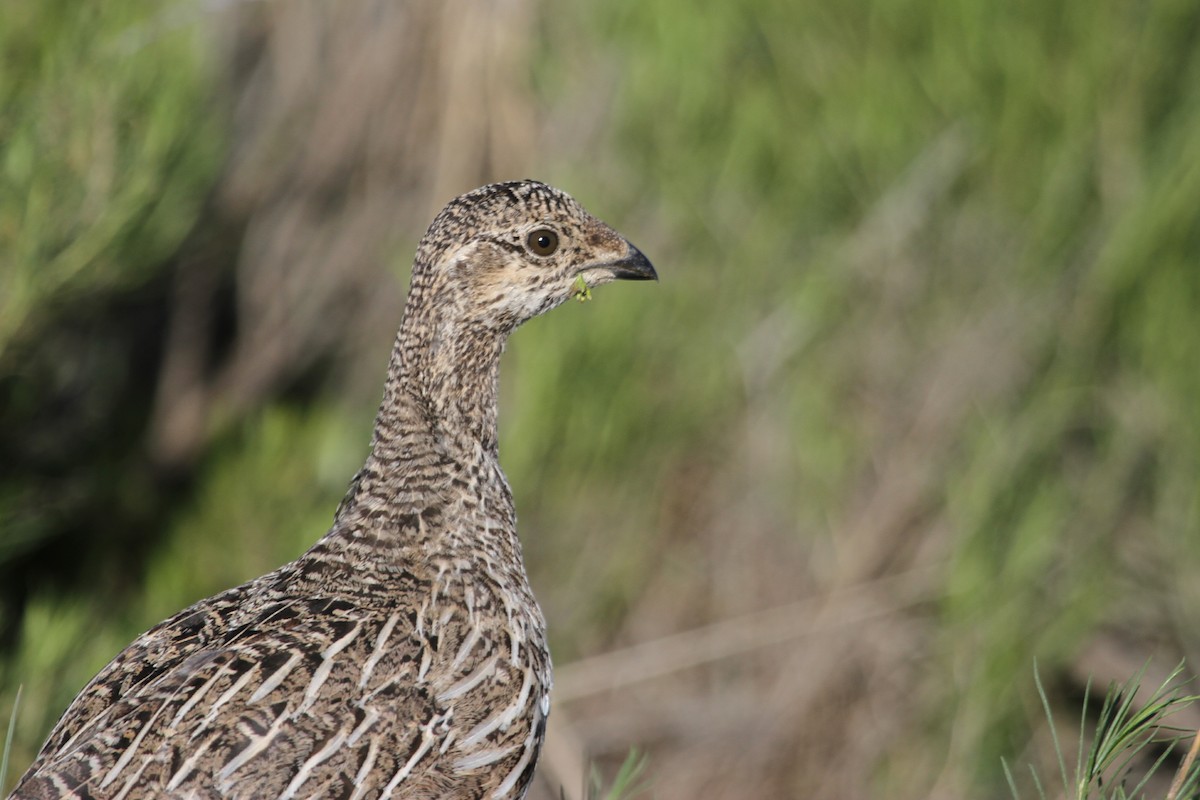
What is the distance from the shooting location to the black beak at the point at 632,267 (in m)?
4.33

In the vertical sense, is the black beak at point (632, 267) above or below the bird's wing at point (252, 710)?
above

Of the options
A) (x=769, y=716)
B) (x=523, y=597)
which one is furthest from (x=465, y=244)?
(x=769, y=716)

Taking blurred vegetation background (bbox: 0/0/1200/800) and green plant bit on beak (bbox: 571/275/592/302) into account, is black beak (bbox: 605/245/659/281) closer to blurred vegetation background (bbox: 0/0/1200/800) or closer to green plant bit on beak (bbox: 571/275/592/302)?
green plant bit on beak (bbox: 571/275/592/302)

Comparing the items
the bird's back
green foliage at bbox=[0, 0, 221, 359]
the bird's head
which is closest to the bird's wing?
the bird's back

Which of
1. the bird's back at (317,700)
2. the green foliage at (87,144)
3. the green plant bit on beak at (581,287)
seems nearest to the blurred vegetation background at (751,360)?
the green foliage at (87,144)

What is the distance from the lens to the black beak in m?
4.33

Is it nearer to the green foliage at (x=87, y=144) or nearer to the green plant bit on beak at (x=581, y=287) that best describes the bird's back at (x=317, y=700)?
the green plant bit on beak at (x=581, y=287)

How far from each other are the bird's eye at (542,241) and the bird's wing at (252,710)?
44.7 inches

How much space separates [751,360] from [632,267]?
4205 millimetres

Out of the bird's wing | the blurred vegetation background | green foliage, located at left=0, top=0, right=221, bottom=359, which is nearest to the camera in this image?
the bird's wing

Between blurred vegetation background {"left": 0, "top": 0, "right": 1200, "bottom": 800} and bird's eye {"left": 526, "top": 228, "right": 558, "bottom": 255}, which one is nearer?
bird's eye {"left": 526, "top": 228, "right": 558, "bottom": 255}

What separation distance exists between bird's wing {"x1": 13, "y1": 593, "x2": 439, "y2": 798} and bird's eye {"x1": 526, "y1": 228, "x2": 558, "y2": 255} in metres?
1.14

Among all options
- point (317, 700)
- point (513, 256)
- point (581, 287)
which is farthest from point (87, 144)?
point (317, 700)

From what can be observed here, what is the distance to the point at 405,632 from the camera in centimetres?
371
